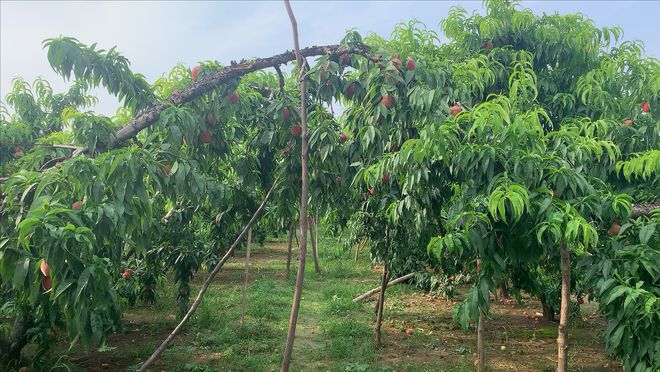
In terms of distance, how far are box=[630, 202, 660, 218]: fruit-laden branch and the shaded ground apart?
2440 mm

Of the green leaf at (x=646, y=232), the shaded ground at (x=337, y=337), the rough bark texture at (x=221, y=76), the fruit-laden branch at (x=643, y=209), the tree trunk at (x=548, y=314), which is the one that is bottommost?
the shaded ground at (x=337, y=337)

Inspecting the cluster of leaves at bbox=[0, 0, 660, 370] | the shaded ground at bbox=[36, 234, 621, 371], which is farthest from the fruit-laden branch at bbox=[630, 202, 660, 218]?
the shaded ground at bbox=[36, 234, 621, 371]

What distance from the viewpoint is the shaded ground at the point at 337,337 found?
562cm

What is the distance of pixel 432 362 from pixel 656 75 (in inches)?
144

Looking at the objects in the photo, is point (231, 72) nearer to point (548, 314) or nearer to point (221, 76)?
point (221, 76)

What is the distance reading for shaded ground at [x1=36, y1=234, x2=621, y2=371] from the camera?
18.4 ft

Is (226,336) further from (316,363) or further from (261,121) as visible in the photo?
(261,121)

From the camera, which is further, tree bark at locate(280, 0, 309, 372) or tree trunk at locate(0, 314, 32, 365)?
tree trunk at locate(0, 314, 32, 365)

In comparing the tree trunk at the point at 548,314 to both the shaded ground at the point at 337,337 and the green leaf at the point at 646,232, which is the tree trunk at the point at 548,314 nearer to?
the shaded ground at the point at 337,337

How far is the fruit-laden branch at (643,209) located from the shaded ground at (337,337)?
8.01 feet

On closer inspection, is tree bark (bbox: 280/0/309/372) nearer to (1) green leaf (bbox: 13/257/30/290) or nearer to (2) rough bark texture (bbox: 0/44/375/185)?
(2) rough bark texture (bbox: 0/44/375/185)

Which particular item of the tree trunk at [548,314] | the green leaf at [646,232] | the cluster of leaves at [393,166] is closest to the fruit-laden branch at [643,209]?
the cluster of leaves at [393,166]

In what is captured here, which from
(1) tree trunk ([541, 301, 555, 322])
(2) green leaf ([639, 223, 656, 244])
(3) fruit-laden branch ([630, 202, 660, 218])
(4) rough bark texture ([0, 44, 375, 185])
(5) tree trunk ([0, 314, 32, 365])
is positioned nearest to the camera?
(2) green leaf ([639, 223, 656, 244])

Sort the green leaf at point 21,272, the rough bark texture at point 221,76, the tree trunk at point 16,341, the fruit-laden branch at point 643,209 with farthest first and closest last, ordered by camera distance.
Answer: the tree trunk at point 16,341 < the rough bark texture at point 221,76 < the fruit-laden branch at point 643,209 < the green leaf at point 21,272
